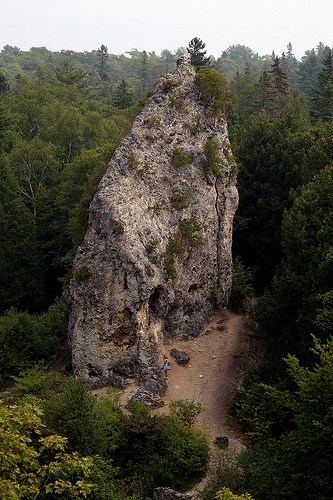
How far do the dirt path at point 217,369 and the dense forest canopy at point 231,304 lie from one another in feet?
3.83

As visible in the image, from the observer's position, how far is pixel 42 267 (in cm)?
3978

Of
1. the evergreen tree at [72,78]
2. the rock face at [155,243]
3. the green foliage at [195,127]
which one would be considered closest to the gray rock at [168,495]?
the rock face at [155,243]

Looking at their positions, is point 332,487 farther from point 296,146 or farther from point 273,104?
point 273,104

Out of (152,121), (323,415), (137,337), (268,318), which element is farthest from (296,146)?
(323,415)

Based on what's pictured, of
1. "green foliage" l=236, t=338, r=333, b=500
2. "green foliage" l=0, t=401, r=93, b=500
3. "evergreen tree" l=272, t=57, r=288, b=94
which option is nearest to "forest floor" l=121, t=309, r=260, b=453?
"green foliage" l=236, t=338, r=333, b=500

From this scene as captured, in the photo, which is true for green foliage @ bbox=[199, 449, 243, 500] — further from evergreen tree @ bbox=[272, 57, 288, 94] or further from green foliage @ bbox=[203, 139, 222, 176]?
evergreen tree @ bbox=[272, 57, 288, 94]

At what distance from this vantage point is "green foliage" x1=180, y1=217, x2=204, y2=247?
30.8 metres

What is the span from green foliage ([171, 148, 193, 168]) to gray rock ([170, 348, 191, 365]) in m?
11.1

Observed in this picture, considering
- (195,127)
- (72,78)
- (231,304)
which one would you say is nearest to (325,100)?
(195,127)

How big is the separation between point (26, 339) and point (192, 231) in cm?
1173

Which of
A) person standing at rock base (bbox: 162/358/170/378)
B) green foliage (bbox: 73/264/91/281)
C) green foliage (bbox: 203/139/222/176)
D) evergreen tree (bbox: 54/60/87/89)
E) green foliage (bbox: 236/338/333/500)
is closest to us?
green foliage (bbox: 236/338/333/500)

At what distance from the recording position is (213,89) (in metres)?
33.6

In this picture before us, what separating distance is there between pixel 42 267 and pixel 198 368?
16.7 meters

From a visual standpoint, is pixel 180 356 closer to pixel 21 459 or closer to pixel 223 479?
pixel 223 479
